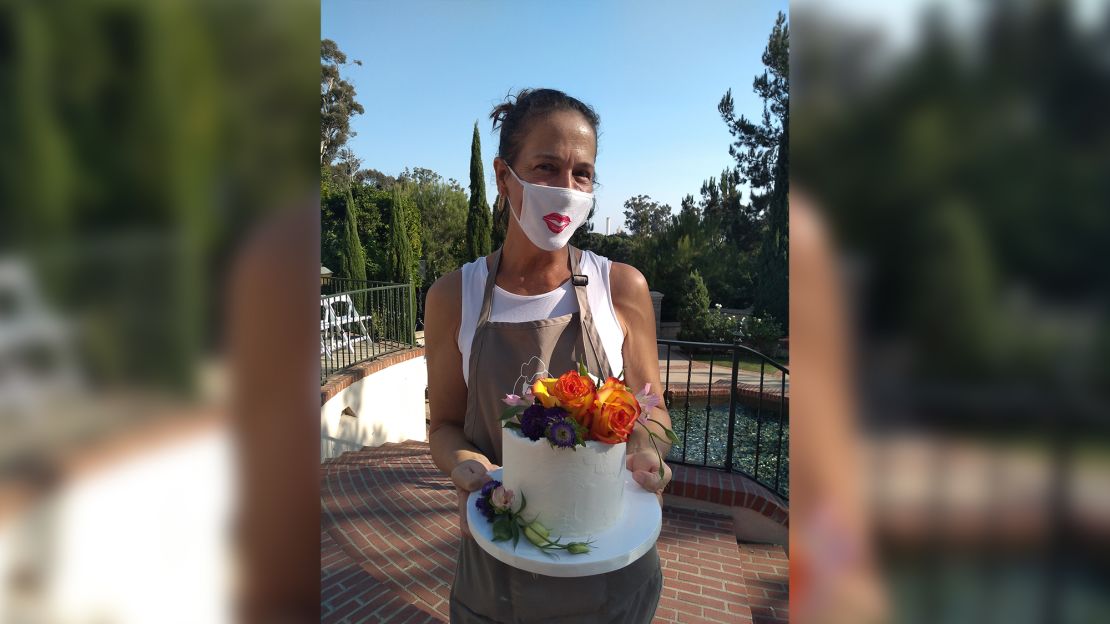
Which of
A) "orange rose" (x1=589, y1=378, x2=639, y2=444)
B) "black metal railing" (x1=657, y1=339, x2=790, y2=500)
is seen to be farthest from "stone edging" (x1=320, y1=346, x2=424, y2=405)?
"orange rose" (x1=589, y1=378, x2=639, y2=444)

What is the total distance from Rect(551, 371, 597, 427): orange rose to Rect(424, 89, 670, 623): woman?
0.78ft

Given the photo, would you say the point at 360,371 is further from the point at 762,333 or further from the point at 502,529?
the point at 762,333

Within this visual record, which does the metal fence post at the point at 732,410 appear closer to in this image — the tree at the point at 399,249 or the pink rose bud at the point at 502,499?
the pink rose bud at the point at 502,499

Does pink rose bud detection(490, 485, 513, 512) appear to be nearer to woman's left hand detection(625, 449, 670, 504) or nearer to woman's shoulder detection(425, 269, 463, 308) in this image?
woman's left hand detection(625, 449, 670, 504)

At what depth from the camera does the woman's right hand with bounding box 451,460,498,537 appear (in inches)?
46.4

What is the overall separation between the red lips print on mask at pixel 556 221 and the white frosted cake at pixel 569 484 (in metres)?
0.52

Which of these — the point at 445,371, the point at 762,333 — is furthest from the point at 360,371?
the point at 762,333

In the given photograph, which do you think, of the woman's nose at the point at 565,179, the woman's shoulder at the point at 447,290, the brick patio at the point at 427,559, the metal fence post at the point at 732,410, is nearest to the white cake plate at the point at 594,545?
the woman's shoulder at the point at 447,290

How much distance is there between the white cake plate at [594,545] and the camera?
0.91 metres
